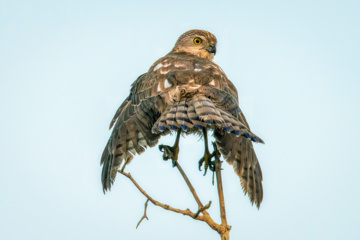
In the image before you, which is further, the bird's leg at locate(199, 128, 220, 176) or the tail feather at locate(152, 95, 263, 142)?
the bird's leg at locate(199, 128, 220, 176)

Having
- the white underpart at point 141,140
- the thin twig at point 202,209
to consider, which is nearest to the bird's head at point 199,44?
the white underpart at point 141,140

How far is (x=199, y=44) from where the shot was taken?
9.71 m

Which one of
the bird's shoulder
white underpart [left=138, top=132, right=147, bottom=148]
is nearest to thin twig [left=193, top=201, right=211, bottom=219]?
white underpart [left=138, top=132, right=147, bottom=148]

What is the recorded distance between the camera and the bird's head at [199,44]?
962cm

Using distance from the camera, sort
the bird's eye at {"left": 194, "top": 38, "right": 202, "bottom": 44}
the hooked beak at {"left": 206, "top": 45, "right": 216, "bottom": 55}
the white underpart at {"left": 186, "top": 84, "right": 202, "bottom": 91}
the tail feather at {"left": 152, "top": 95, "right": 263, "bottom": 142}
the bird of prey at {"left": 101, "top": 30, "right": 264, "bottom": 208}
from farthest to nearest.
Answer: the bird's eye at {"left": 194, "top": 38, "right": 202, "bottom": 44}
the hooked beak at {"left": 206, "top": 45, "right": 216, "bottom": 55}
the white underpart at {"left": 186, "top": 84, "right": 202, "bottom": 91}
the bird of prey at {"left": 101, "top": 30, "right": 264, "bottom": 208}
the tail feather at {"left": 152, "top": 95, "right": 263, "bottom": 142}

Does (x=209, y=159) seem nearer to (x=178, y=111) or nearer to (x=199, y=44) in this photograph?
(x=178, y=111)

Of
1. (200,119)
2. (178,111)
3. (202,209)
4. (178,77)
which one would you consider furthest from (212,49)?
(202,209)

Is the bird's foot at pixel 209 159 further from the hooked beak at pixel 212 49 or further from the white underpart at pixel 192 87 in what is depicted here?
the hooked beak at pixel 212 49

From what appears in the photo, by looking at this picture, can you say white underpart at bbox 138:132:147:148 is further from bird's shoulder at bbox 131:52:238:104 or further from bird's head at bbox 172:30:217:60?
bird's head at bbox 172:30:217:60

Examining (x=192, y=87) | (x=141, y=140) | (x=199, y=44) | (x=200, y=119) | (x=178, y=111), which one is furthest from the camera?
(x=199, y=44)

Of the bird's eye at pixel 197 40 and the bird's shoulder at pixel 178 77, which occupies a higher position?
the bird's eye at pixel 197 40

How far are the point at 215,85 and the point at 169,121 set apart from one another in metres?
1.26

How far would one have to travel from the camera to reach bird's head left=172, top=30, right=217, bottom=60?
9625 mm

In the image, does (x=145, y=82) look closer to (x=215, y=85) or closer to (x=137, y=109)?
(x=137, y=109)
